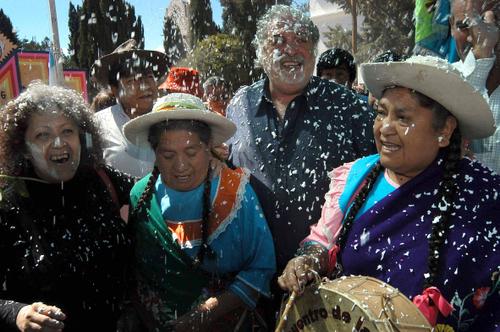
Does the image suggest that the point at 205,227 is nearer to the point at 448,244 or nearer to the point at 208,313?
the point at 208,313

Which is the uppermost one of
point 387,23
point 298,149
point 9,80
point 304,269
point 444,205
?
point 387,23

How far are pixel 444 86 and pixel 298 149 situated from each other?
121cm

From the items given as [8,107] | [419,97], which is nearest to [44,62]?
[8,107]

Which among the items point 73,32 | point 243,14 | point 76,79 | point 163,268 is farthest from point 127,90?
point 73,32

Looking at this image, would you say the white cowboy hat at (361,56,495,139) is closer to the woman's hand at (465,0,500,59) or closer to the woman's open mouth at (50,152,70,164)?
the woman's hand at (465,0,500,59)

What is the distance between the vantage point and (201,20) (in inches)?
1342

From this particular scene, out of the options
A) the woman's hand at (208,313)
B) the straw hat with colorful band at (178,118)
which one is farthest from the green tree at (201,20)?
the woman's hand at (208,313)

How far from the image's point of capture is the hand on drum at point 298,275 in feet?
7.77

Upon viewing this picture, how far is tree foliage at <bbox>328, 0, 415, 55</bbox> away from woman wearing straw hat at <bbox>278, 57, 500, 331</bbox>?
2038cm

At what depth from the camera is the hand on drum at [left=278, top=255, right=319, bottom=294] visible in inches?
93.3

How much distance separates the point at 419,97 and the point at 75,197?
5.77 feet

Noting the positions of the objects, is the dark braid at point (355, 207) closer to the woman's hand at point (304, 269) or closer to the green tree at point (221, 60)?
the woman's hand at point (304, 269)

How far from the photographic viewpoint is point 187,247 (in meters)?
2.88

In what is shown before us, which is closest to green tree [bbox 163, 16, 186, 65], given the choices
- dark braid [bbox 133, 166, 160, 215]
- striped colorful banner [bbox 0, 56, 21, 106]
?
striped colorful banner [bbox 0, 56, 21, 106]
